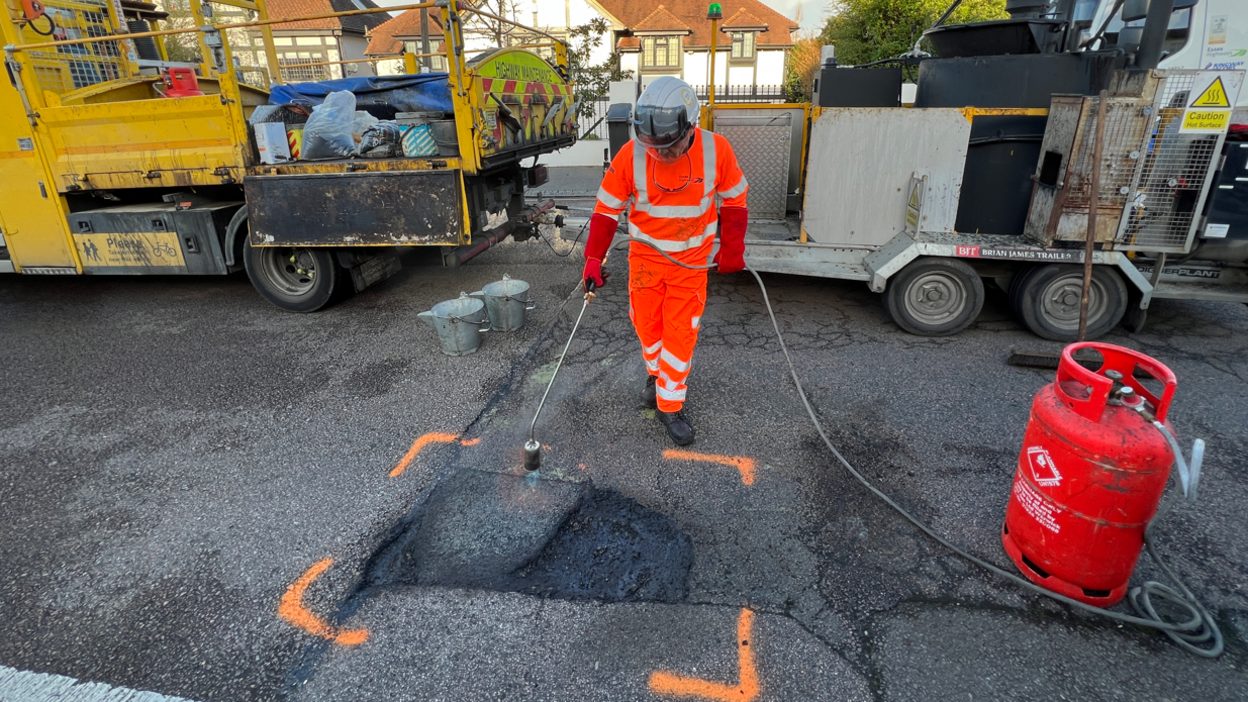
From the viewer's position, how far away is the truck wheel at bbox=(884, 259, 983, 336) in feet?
15.5

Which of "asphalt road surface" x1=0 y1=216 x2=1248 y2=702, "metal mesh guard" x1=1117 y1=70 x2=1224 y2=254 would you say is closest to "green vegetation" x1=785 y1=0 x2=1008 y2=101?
"metal mesh guard" x1=1117 y1=70 x2=1224 y2=254

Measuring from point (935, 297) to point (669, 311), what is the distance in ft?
8.28

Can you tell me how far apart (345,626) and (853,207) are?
172 inches

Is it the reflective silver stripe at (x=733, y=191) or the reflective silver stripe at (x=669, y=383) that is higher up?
the reflective silver stripe at (x=733, y=191)

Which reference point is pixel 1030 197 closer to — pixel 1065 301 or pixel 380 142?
pixel 1065 301

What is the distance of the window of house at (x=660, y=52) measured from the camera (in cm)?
3188

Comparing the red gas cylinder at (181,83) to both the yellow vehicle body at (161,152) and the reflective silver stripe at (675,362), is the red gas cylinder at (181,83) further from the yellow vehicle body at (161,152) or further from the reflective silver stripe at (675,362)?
the reflective silver stripe at (675,362)

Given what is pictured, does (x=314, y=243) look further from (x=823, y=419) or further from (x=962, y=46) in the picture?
(x=962, y=46)

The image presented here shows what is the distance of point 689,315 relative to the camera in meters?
3.46

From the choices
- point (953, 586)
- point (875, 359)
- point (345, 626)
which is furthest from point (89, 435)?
point (875, 359)

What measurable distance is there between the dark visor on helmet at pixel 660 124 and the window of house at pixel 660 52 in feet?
105

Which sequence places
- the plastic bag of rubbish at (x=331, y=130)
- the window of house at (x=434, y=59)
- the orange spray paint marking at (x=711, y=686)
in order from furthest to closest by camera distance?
the window of house at (x=434, y=59) < the plastic bag of rubbish at (x=331, y=130) < the orange spray paint marking at (x=711, y=686)

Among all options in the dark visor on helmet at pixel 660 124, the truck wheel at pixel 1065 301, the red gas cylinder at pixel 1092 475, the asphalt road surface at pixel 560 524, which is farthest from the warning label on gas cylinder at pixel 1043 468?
the truck wheel at pixel 1065 301

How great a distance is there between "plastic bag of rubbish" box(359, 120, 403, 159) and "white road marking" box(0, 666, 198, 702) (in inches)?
154
